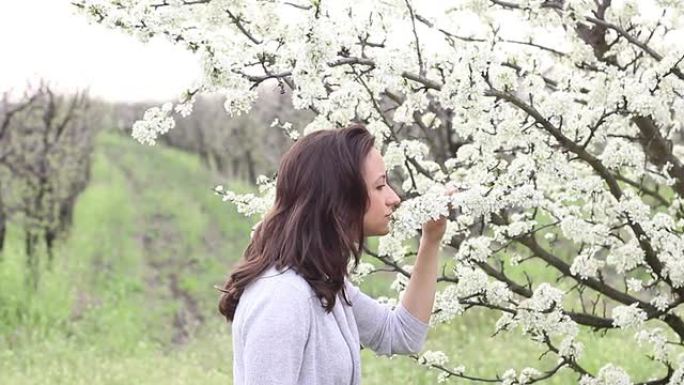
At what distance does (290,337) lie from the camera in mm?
1992

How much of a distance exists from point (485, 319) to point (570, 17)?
24.3ft

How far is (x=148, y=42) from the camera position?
318cm

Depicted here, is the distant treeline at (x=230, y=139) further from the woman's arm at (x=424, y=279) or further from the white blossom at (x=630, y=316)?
the woman's arm at (x=424, y=279)

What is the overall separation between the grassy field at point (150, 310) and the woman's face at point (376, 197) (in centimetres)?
442

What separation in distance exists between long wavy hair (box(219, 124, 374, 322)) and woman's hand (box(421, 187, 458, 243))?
254 mm

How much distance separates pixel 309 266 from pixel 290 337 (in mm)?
A: 197

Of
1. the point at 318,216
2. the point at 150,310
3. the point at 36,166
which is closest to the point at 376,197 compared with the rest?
the point at 318,216

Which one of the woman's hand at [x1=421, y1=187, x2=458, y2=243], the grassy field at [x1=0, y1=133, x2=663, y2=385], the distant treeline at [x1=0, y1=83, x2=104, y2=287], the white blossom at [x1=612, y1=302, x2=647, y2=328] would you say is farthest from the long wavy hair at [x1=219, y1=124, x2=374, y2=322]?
the distant treeline at [x1=0, y1=83, x2=104, y2=287]

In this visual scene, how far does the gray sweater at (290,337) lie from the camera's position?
199 cm

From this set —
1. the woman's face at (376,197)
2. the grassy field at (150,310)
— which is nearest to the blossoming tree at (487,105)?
the woman's face at (376,197)

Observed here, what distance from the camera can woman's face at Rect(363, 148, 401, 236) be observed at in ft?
7.26

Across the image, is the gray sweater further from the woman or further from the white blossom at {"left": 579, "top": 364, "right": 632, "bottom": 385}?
the white blossom at {"left": 579, "top": 364, "right": 632, "bottom": 385}

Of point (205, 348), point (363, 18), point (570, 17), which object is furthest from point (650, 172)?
point (205, 348)

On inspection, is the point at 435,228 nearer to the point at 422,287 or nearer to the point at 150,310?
the point at 422,287
